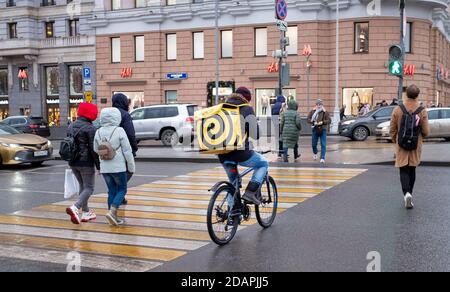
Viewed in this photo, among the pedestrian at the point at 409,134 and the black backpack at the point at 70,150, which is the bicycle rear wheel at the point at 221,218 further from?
the pedestrian at the point at 409,134

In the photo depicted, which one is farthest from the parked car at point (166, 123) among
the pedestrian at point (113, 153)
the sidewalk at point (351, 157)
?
the pedestrian at point (113, 153)

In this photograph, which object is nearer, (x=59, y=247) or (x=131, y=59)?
(x=59, y=247)

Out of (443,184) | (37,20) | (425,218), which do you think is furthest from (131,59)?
(425,218)

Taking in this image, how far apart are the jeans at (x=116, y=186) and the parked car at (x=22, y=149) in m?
9.25

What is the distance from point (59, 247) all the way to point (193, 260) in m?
1.85

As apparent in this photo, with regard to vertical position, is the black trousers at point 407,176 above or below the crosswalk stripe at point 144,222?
above

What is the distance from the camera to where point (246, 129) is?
268 inches

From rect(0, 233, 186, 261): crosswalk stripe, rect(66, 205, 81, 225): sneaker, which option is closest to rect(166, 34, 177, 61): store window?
rect(66, 205, 81, 225): sneaker

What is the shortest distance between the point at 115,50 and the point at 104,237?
35915 millimetres

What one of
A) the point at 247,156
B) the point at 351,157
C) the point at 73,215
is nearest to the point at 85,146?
the point at 73,215

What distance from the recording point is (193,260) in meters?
6.11

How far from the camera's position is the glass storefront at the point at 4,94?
47.5m

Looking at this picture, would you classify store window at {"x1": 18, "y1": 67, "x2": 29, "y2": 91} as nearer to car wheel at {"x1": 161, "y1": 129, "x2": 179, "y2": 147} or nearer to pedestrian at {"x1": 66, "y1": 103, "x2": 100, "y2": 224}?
car wheel at {"x1": 161, "y1": 129, "x2": 179, "y2": 147}
